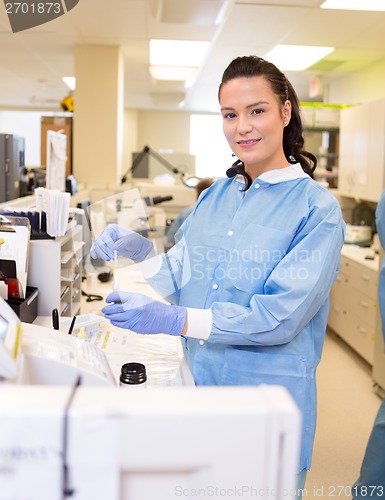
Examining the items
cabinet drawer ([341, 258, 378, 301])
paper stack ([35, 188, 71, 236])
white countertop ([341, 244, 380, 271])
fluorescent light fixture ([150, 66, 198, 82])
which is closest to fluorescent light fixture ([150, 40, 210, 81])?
fluorescent light fixture ([150, 66, 198, 82])

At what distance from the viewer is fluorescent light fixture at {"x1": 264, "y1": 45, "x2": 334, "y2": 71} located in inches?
175

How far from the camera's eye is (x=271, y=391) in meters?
0.58

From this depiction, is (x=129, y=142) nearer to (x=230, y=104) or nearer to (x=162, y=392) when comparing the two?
(x=230, y=104)

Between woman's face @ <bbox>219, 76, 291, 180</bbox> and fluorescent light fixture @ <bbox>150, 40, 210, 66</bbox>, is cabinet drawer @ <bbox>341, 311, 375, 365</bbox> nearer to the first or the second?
woman's face @ <bbox>219, 76, 291, 180</bbox>

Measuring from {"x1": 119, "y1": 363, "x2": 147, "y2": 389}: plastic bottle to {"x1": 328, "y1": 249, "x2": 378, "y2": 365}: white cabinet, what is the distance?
7.98 feet

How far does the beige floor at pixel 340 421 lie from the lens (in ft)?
7.28

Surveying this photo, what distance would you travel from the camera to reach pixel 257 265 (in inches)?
47.5

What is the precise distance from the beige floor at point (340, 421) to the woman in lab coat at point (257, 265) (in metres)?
1.02

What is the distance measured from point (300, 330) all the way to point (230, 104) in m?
0.58

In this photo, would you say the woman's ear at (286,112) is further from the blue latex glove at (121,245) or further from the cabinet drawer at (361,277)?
the cabinet drawer at (361,277)

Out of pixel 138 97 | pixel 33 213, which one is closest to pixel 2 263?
pixel 33 213
